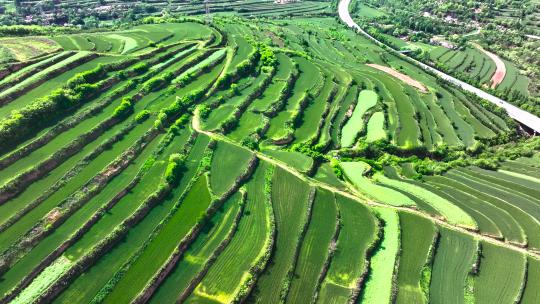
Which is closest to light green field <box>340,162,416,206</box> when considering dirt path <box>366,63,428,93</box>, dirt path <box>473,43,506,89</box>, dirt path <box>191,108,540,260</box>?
dirt path <box>191,108,540,260</box>

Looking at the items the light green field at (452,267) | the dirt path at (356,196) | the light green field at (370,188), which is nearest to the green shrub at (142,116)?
the dirt path at (356,196)

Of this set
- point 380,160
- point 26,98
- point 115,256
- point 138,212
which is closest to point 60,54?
point 26,98

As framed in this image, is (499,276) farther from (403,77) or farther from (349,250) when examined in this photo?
(403,77)

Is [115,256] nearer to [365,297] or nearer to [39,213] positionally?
[39,213]

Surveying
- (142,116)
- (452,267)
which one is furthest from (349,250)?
(142,116)

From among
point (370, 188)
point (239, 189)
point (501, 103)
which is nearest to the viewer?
point (239, 189)

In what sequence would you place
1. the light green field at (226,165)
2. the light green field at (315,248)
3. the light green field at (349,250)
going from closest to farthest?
1. the light green field at (315,248)
2. the light green field at (349,250)
3. the light green field at (226,165)

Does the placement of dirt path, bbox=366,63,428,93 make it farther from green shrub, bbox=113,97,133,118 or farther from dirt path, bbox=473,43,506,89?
green shrub, bbox=113,97,133,118

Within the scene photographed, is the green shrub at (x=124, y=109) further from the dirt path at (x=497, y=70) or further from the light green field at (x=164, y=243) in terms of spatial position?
the dirt path at (x=497, y=70)
